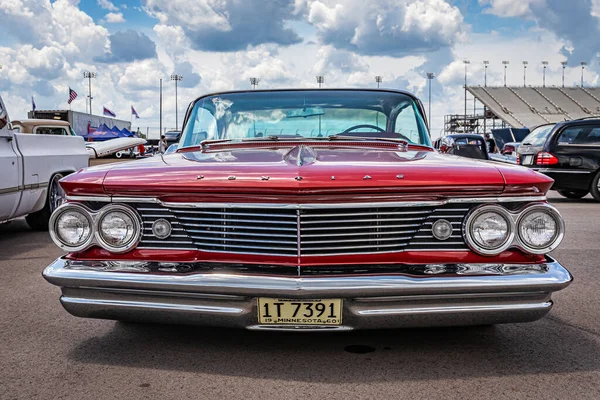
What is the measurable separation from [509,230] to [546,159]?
35.3ft

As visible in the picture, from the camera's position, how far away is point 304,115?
480 centimetres

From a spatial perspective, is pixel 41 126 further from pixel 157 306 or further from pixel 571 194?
pixel 571 194

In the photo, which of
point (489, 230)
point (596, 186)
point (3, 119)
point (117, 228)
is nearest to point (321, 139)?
point (489, 230)

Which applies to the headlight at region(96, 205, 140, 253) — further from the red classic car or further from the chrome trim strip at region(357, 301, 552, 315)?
the chrome trim strip at region(357, 301, 552, 315)

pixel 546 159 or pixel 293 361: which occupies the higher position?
pixel 546 159

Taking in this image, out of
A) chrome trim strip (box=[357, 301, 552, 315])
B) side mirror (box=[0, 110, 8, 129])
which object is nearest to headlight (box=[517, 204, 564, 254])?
chrome trim strip (box=[357, 301, 552, 315])

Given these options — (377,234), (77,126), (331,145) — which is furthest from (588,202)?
(77,126)

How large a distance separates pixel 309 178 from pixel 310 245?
32 cm

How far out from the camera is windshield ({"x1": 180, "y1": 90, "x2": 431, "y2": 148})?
4762 mm

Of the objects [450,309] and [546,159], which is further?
[546,159]

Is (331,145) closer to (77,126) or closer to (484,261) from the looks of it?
(484,261)

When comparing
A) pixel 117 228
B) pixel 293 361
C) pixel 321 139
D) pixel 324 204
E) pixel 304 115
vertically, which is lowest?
pixel 293 361

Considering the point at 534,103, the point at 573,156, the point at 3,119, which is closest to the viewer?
the point at 3,119

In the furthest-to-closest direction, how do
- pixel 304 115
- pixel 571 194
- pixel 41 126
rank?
pixel 571 194 → pixel 41 126 → pixel 304 115
